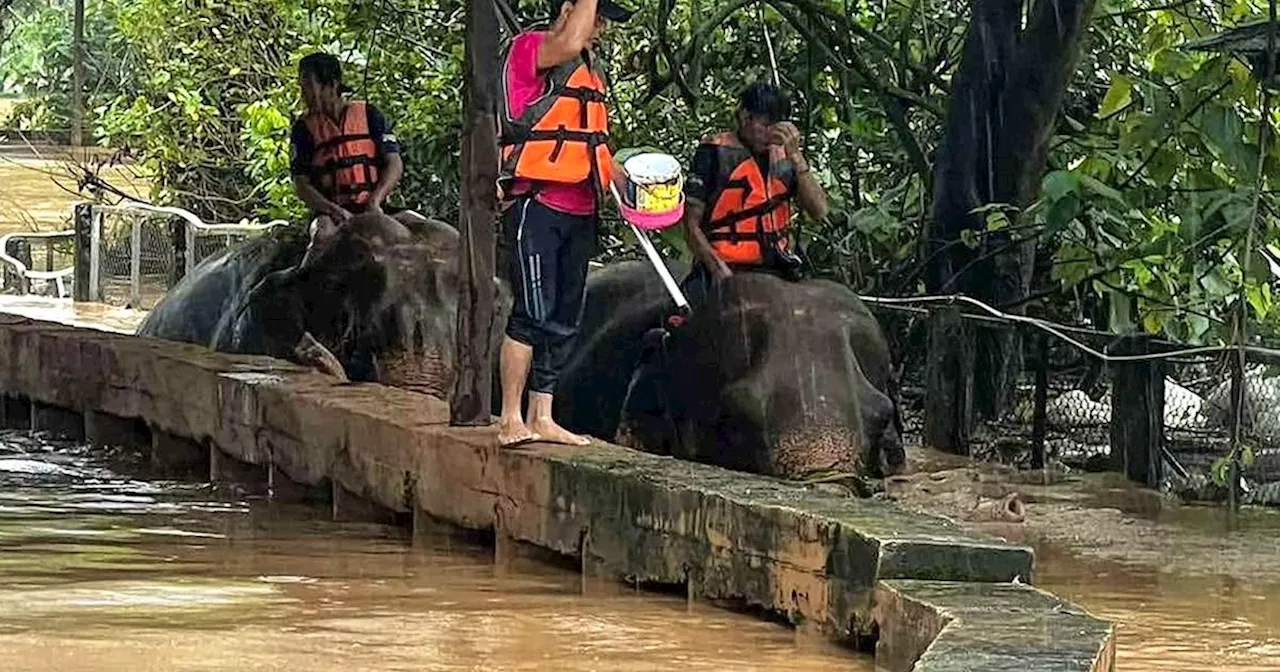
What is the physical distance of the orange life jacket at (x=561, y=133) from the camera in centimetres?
825

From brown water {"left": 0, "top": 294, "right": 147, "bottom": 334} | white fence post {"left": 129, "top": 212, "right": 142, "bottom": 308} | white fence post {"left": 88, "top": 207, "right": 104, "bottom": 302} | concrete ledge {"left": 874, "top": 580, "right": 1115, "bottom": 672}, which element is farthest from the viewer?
white fence post {"left": 88, "top": 207, "right": 104, "bottom": 302}

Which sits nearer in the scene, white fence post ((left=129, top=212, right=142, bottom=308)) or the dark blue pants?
the dark blue pants

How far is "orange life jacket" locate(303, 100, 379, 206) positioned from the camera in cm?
1259

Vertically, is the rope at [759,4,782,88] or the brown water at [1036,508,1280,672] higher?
the rope at [759,4,782,88]

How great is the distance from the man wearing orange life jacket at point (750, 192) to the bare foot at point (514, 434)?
205 cm

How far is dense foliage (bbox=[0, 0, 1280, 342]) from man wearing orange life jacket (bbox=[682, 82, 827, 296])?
4.40ft

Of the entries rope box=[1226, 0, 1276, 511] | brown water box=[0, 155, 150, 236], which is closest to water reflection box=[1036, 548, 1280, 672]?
rope box=[1226, 0, 1276, 511]

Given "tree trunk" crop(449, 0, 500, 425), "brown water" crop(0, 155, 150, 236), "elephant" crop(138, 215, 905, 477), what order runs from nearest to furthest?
"tree trunk" crop(449, 0, 500, 425)
"elephant" crop(138, 215, 905, 477)
"brown water" crop(0, 155, 150, 236)

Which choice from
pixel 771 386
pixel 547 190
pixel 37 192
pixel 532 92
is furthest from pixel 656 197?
pixel 37 192

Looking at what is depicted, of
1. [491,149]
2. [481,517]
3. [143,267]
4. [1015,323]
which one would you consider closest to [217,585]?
[481,517]

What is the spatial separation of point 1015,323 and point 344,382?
3.42 metres

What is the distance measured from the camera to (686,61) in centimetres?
1367

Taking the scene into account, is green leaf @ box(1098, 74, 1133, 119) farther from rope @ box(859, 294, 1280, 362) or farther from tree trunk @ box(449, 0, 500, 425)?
tree trunk @ box(449, 0, 500, 425)

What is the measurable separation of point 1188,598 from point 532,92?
2689 millimetres
